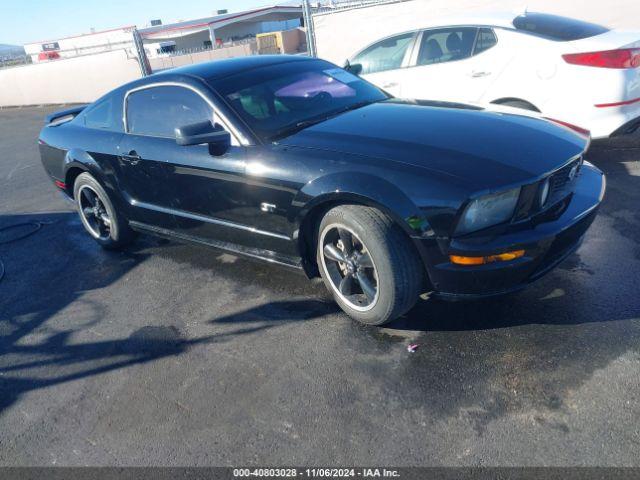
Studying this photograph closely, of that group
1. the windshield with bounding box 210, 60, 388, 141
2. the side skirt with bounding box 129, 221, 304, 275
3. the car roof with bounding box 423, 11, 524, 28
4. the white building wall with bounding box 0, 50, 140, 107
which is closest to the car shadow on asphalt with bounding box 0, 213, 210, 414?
the side skirt with bounding box 129, 221, 304, 275

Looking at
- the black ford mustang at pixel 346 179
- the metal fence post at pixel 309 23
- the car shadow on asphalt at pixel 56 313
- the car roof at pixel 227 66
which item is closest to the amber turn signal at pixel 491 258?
the black ford mustang at pixel 346 179

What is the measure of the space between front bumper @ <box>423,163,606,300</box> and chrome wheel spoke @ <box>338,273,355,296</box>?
0.56m

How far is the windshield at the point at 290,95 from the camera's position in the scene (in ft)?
10.9

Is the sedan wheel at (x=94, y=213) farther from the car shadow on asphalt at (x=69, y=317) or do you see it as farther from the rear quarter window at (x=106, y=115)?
the rear quarter window at (x=106, y=115)

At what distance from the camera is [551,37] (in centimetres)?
488

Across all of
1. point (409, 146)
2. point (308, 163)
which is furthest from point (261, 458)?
point (409, 146)

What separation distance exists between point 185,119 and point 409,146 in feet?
5.65

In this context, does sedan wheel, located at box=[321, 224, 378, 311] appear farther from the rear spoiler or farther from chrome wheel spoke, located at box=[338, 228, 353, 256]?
the rear spoiler

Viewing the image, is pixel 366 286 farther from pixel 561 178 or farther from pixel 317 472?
pixel 561 178

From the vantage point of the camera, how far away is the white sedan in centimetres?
457

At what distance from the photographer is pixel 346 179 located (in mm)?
2680

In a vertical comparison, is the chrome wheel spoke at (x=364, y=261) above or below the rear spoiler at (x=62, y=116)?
below

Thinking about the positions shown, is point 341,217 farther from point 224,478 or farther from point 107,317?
point 107,317

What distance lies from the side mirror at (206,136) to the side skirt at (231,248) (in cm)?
69
